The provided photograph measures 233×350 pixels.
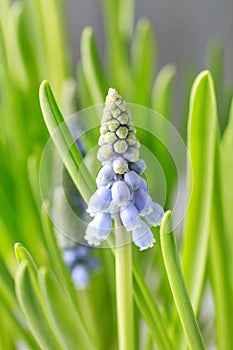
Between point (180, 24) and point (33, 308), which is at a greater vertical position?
point (180, 24)

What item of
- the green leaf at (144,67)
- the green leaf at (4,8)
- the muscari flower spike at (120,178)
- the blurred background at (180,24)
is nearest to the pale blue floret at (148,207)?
the muscari flower spike at (120,178)

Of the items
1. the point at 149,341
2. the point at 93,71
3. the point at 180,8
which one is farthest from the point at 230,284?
the point at 180,8

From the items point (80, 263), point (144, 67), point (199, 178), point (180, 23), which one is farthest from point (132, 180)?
point (180, 23)

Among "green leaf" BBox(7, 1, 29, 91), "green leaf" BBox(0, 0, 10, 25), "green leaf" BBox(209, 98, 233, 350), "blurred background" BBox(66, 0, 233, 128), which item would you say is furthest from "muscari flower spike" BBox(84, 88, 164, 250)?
"blurred background" BBox(66, 0, 233, 128)

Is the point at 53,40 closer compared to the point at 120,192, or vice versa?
the point at 120,192

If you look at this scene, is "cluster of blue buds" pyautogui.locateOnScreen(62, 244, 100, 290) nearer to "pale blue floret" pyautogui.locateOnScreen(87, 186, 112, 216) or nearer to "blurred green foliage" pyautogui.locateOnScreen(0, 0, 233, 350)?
"blurred green foliage" pyautogui.locateOnScreen(0, 0, 233, 350)

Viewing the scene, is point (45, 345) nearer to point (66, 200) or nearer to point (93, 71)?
point (66, 200)

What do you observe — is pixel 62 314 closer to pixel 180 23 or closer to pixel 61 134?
pixel 61 134

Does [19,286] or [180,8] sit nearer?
[19,286]
